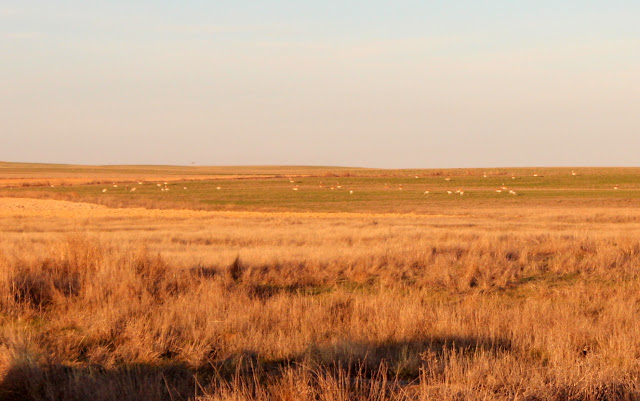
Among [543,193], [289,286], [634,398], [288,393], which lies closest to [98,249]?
[289,286]

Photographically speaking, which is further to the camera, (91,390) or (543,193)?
(543,193)

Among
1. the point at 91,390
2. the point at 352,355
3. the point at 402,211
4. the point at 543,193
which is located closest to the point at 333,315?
the point at 352,355

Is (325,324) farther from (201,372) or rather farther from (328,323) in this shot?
(201,372)

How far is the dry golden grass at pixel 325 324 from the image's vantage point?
5.80m

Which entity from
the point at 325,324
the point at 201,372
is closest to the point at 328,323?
the point at 325,324

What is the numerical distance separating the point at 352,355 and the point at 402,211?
139 feet

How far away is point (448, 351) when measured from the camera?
7105 millimetres

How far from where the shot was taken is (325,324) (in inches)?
344

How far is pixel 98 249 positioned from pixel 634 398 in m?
10.0

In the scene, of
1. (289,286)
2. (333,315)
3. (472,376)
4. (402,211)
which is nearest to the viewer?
(472,376)

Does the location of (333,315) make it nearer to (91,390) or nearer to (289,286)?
(289,286)

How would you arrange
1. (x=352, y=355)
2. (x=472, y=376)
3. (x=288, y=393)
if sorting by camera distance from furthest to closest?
1. (x=352, y=355)
2. (x=472, y=376)
3. (x=288, y=393)

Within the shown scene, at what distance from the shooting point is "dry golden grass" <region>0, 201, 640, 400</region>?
19.0 ft

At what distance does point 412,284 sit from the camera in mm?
12766
